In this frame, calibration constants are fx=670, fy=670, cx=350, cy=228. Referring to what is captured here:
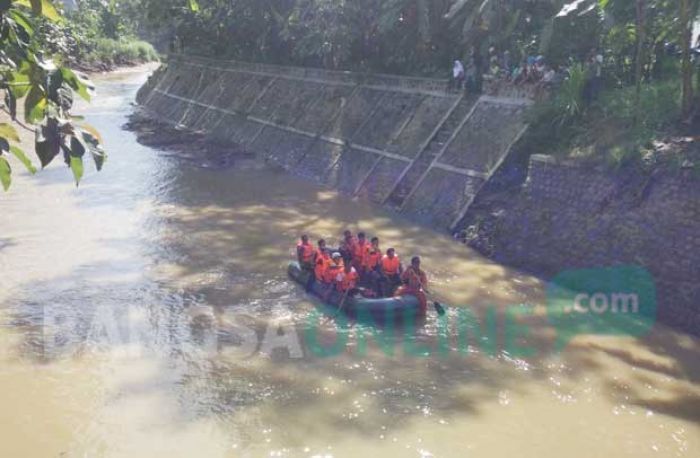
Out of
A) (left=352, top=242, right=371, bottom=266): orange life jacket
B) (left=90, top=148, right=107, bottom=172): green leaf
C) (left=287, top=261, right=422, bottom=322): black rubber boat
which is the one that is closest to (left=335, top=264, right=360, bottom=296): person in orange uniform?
(left=287, top=261, right=422, bottom=322): black rubber boat

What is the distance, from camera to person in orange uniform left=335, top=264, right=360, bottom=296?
12.1 metres

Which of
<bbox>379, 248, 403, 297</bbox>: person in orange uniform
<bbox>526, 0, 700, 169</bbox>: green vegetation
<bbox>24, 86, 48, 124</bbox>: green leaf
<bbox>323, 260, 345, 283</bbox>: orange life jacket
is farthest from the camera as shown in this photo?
<bbox>526, 0, 700, 169</bbox>: green vegetation

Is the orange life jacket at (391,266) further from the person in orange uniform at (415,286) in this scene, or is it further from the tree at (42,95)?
the tree at (42,95)

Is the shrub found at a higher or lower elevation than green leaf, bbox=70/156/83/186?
higher

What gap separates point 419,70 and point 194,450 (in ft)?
55.9

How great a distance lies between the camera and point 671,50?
51.6 feet

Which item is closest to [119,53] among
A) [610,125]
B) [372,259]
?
[372,259]

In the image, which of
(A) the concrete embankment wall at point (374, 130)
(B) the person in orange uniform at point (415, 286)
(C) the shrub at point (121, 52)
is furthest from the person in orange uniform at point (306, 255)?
(C) the shrub at point (121, 52)

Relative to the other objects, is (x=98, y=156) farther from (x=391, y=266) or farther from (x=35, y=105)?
(x=391, y=266)

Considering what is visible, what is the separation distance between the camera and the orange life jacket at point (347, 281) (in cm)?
1220

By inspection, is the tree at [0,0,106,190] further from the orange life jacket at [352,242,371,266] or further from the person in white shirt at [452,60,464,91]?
the person in white shirt at [452,60,464,91]

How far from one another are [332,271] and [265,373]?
2.79 meters

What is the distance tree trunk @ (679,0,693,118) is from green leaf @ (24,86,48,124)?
1286 centimetres

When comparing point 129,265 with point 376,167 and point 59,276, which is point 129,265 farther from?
point 376,167
